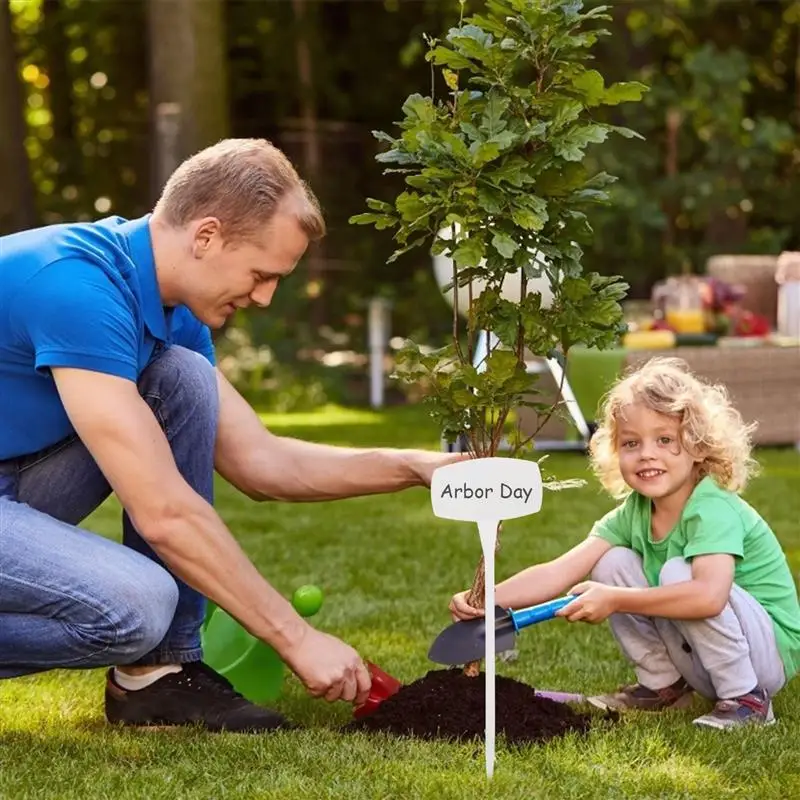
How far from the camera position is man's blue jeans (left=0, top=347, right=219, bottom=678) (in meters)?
2.60

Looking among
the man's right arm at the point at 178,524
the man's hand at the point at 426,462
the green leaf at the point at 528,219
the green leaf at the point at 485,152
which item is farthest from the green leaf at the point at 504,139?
the man's right arm at the point at 178,524

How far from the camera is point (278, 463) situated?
10.2ft

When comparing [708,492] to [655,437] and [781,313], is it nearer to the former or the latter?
[655,437]

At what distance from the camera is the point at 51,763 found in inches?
101

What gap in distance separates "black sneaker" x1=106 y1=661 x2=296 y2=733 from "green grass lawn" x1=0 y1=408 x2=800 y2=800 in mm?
59

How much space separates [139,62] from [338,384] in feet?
13.1

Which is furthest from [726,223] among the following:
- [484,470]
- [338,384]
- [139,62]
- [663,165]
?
[484,470]

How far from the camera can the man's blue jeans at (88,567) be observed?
2.60 meters

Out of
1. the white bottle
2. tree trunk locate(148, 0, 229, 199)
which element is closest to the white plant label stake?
the white bottle

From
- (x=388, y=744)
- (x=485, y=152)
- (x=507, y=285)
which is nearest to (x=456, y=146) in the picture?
(x=485, y=152)

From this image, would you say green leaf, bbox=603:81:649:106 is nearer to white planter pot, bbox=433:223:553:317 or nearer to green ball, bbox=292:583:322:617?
white planter pot, bbox=433:223:553:317

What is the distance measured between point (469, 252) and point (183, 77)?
7.14 meters

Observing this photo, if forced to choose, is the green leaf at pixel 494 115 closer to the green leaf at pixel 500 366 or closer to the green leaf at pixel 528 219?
the green leaf at pixel 528 219

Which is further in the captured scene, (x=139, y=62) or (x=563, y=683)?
(x=139, y=62)
